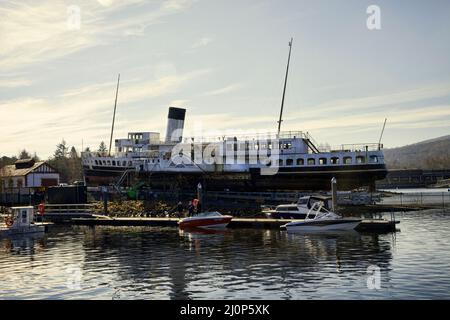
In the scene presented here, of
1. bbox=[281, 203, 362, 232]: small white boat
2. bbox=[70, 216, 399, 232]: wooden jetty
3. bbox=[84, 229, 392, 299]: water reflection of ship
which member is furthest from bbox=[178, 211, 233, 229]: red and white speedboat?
bbox=[281, 203, 362, 232]: small white boat

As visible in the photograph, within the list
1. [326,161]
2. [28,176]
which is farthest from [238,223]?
[28,176]

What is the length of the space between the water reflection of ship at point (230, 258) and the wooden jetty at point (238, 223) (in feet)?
10.3

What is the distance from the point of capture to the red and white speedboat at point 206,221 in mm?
46000

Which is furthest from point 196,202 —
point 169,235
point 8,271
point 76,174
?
point 76,174

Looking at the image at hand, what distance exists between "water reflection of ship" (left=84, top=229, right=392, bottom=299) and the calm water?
0.05 meters

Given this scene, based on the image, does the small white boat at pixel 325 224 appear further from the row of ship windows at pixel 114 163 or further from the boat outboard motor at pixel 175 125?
the row of ship windows at pixel 114 163

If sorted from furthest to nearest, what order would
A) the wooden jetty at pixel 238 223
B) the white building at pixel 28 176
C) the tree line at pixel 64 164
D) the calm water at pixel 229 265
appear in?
1. the tree line at pixel 64 164
2. the white building at pixel 28 176
3. the wooden jetty at pixel 238 223
4. the calm water at pixel 229 265

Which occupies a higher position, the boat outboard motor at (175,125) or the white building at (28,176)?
the boat outboard motor at (175,125)

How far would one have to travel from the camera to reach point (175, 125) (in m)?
80.0

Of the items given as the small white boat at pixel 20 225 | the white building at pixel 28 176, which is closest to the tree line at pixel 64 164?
the white building at pixel 28 176

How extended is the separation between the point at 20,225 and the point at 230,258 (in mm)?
25358

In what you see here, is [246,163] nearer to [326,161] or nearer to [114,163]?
[326,161]
